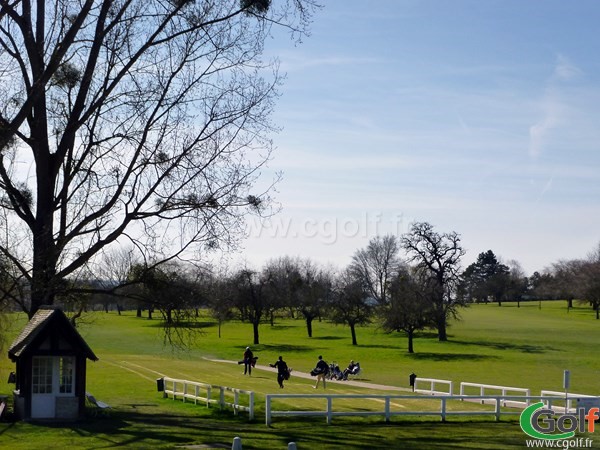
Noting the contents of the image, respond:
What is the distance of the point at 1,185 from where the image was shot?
25.9 meters

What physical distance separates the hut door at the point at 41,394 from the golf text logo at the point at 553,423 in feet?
43.2

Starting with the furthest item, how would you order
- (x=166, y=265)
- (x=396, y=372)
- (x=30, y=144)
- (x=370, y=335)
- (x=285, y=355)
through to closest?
(x=370, y=335) → (x=285, y=355) → (x=396, y=372) → (x=166, y=265) → (x=30, y=144)

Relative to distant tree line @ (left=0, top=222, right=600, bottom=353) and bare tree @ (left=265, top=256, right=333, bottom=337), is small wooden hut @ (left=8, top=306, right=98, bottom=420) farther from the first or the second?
bare tree @ (left=265, top=256, right=333, bottom=337)

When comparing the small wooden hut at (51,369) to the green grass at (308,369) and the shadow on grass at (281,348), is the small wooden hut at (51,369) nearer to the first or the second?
the green grass at (308,369)

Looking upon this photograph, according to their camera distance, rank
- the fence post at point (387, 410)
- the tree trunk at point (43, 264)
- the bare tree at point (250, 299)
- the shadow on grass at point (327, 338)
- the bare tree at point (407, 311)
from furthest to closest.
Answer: the shadow on grass at point (327, 338) → the bare tree at point (250, 299) → the bare tree at point (407, 311) → the fence post at point (387, 410) → the tree trunk at point (43, 264)

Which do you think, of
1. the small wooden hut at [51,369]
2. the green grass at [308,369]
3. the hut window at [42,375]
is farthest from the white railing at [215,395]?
the hut window at [42,375]

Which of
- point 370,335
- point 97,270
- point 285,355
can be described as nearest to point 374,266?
point 370,335

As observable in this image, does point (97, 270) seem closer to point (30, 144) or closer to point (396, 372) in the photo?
point (30, 144)

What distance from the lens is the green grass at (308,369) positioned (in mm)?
21812

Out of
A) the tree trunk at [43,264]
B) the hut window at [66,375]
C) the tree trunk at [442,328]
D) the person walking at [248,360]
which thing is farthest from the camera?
the tree trunk at [442,328]

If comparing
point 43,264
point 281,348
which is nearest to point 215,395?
point 43,264

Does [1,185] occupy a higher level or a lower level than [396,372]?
higher

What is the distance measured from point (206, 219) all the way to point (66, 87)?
5688 mm

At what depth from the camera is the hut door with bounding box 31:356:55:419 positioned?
82.6 ft
